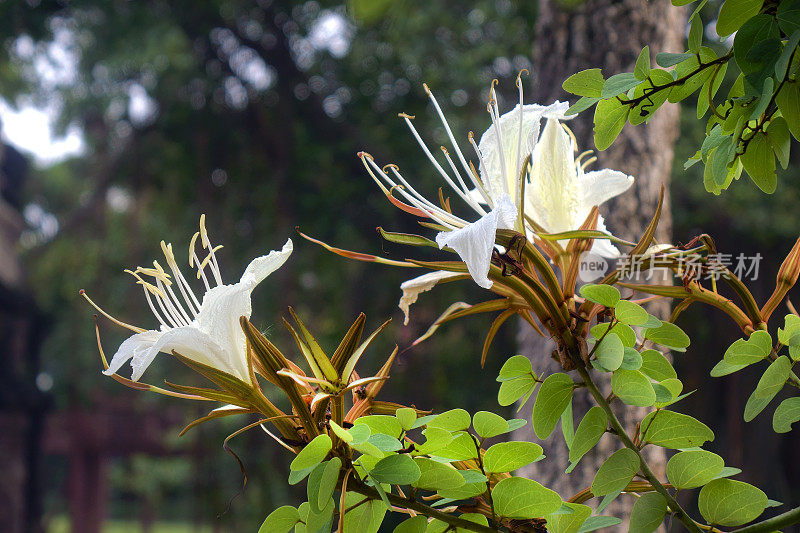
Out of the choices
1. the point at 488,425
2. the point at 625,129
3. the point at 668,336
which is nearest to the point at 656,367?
the point at 668,336

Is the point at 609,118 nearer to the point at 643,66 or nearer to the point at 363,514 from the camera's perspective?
the point at 643,66

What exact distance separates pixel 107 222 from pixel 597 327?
14.5 ft

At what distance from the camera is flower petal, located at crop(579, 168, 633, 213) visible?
578 mm

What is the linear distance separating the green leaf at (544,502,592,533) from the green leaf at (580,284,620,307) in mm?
123

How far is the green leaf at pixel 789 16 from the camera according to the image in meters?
0.39

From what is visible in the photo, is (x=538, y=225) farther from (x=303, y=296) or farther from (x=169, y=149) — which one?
(x=169, y=149)

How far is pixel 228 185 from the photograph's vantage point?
156 inches

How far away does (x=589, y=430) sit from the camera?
0.44 meters

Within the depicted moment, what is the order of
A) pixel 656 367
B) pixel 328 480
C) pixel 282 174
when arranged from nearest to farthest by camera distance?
pixel 328 480 → pixel 656 367 → pixel 282 174

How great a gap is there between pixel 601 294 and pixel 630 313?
0.02m

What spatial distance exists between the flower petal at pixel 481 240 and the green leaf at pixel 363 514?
0.47 ft

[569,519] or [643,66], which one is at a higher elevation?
[643,66]

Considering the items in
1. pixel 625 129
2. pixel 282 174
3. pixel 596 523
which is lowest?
pixel 596 523

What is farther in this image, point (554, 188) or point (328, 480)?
point (554, 188)
